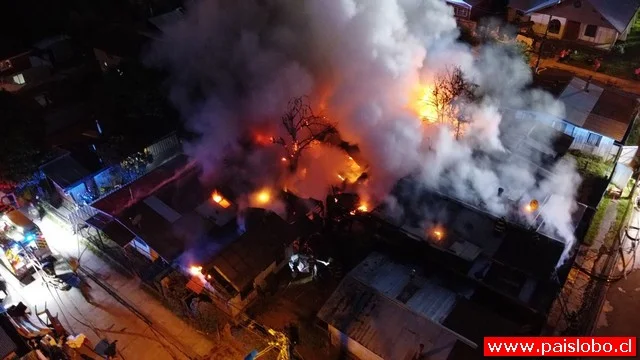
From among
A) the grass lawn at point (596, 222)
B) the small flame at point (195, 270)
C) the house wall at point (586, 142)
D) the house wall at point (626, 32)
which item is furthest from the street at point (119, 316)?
the house wall at point (626, 32)

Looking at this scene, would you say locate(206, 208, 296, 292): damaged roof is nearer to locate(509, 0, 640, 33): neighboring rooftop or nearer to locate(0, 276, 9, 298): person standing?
locate(0, 276, 9, 298): person standing

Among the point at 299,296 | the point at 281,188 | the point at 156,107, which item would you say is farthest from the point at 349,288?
the point at 156,107

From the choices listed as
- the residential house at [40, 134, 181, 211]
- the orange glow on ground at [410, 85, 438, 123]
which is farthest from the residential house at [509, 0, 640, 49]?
the residential house at [40, 134, 181, 211]

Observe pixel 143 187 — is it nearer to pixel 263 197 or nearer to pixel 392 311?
pixel 263 197

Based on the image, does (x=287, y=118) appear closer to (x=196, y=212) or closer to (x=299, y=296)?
(x=196, y=212)

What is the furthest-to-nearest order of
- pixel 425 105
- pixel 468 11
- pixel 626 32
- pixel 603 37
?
pixel 468 11, pixel 626 32, pixel 603 37, pixel 425 105

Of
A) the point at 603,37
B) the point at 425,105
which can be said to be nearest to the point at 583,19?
the point at 603,37
